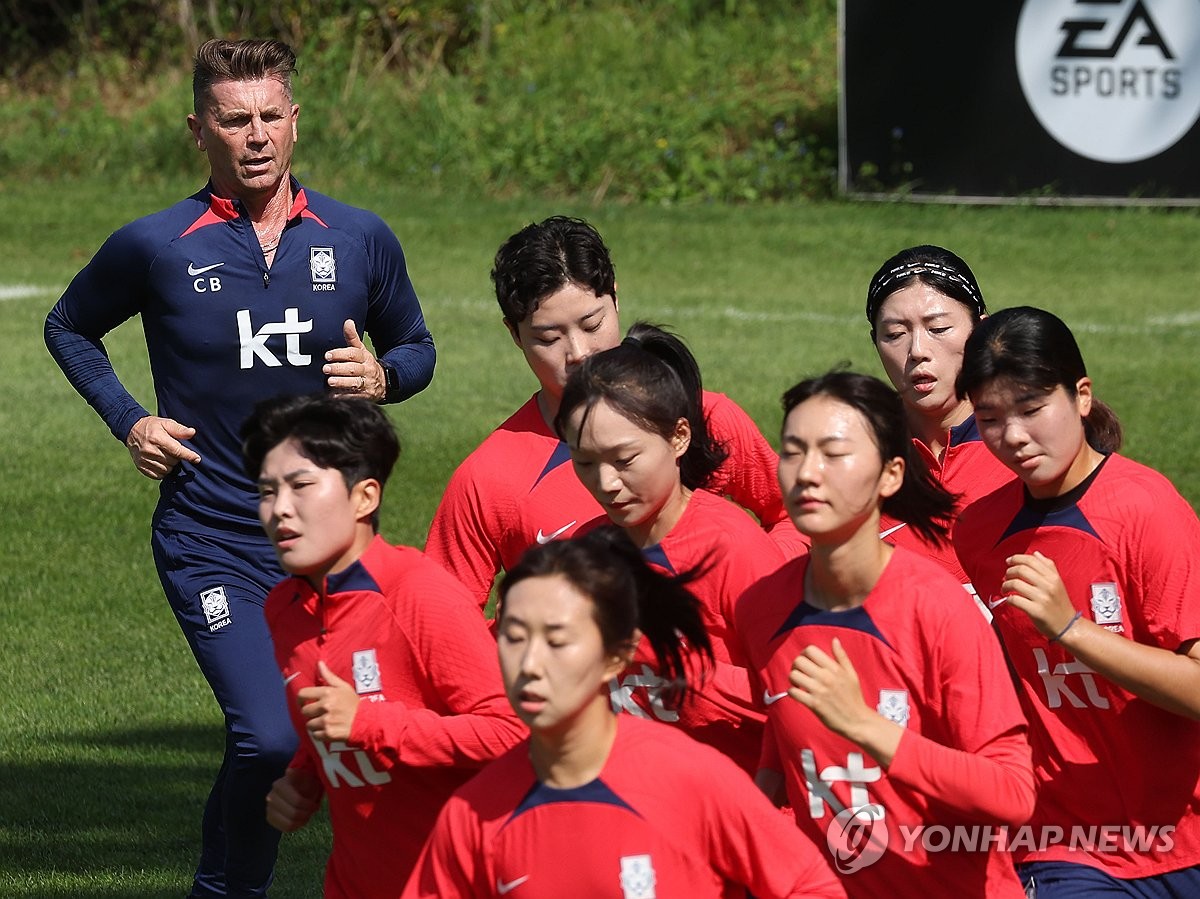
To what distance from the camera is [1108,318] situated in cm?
1597

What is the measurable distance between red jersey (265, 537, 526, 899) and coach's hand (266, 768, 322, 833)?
31 mm

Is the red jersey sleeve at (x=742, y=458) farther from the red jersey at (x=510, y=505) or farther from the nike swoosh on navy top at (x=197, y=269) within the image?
the nike swoosh on navy top at (x=197, y=269)

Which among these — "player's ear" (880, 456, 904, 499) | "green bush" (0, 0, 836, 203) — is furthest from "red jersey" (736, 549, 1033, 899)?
"green bush" (0, 0, 836, 203)

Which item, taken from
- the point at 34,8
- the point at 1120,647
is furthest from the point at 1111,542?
the point at 34,8

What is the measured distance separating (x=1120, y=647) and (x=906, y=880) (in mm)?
696

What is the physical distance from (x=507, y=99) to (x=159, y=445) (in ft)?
59.8

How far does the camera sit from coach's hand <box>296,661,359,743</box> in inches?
155

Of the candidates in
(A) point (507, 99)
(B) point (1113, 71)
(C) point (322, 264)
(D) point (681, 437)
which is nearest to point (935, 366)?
(D) point (681, 437)

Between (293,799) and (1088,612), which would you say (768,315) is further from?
(293,799)

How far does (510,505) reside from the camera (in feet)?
16.8

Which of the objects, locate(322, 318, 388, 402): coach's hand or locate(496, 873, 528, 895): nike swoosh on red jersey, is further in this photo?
locate(322, 318, 388, 402): coach's hand

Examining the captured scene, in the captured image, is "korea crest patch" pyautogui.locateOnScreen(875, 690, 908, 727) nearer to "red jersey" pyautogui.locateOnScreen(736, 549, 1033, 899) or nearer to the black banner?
"red jersey" pyautogui.locateOnScreen(736, 549, 1033, 899)

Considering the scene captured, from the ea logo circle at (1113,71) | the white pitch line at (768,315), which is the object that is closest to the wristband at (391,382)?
the white pitch line at (768,315)

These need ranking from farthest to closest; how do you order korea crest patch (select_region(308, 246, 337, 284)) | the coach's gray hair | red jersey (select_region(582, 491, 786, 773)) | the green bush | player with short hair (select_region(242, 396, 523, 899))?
the green bush → korea crest patch (select_region(308, 246, 337, 284)) → the coach's gray hair → red jersey (select_region(582, 491, 786, 773)) → player with short hair (select_region(242, 396, 523, 899))
